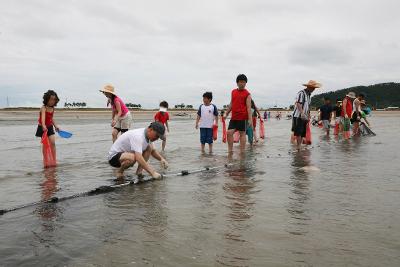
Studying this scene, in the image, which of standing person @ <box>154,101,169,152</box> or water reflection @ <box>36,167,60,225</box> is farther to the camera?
standing person @ <box>154,101,169,152</box>

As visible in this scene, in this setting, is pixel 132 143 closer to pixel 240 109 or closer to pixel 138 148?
pixel 138 148

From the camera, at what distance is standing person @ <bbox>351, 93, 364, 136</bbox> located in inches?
600

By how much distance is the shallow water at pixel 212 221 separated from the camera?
2.91 metres

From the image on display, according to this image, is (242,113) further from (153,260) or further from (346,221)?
(153,260)

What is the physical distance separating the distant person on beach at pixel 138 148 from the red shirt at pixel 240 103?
3.46 m

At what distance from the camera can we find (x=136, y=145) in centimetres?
582

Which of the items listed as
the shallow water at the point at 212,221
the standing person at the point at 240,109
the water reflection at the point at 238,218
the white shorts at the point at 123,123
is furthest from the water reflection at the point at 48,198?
the standing person at the point at 240,109

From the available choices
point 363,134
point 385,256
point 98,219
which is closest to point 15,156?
point 98,219

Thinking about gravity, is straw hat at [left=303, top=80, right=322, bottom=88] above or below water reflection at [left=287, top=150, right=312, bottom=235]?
above

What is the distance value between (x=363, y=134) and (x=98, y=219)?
15411 millimetres

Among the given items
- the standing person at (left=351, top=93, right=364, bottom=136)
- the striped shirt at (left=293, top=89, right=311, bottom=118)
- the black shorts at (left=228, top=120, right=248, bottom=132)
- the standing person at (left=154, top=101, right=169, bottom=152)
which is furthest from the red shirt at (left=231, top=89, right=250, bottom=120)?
the standing person at (left=351, top=93, right=364, bottom=136)

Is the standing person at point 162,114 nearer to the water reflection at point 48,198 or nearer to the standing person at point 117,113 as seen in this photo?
the standing person at point 117,113

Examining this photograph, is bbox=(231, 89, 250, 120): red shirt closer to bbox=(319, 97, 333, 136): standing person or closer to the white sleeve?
the white sleeve

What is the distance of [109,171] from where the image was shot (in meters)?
7.17
